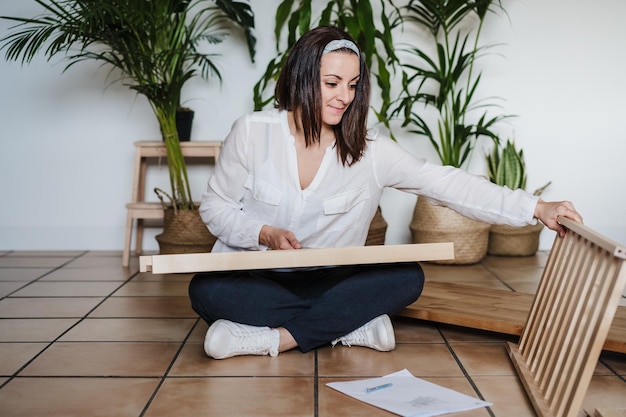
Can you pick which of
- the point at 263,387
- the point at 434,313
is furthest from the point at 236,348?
the point at 434,313

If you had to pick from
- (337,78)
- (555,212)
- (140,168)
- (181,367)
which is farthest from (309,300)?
(140,168)

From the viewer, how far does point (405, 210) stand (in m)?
4.20

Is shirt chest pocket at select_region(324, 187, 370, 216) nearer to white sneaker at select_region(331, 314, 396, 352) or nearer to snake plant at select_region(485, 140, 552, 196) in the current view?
white sneaker at select_region(331, 314, 396, 352)

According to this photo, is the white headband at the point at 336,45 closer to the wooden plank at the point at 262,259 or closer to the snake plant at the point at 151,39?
the wooden plank at the point at 262,259

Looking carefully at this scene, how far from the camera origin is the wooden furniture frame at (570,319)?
1513 mm

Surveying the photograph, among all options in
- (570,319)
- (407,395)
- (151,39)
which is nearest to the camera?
(570,319)

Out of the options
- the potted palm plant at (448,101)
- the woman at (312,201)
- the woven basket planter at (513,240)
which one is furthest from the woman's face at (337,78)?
the woven basket planter at (513,240)

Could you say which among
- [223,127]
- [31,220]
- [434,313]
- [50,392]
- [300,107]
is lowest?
[31,220]

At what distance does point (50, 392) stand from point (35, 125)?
2589mm

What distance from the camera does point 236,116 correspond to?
4.10m

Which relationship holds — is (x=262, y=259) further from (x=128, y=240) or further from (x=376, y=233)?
(x=128, y=240)

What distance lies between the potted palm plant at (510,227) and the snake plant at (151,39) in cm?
143

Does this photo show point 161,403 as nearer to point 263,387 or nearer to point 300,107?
point 263,387

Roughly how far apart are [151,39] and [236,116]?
0.76m
